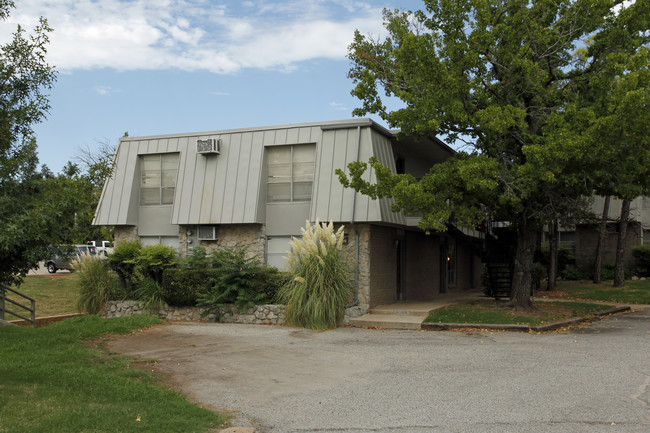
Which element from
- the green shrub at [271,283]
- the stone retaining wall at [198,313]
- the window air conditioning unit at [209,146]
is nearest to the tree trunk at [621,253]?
the green shrub at [271,283]

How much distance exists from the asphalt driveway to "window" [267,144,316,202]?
479cm

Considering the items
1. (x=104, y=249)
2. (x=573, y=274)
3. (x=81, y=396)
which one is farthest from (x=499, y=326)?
(x=573, y=274)

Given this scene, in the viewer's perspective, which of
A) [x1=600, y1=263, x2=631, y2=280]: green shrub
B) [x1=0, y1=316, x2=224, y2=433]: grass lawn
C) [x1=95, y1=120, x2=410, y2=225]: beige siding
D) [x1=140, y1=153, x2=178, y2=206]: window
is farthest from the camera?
[x1=600, y1=263, x2=631, y2=280]: green shrub

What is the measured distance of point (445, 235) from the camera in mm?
23000

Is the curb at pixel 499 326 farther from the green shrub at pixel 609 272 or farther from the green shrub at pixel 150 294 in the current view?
the green shrub at pixel 609 272

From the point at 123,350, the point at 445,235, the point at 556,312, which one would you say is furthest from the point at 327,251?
the point at 445,235

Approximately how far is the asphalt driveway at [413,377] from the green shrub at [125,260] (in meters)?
3.94

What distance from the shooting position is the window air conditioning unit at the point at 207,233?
17672 mm

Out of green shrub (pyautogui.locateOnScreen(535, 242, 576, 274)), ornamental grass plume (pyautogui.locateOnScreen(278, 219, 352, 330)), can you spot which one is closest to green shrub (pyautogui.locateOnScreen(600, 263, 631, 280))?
green shrub (pyautogui.locateOnScreen(535, 242, 576, 274))

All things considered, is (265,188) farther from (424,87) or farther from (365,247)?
(424,87)

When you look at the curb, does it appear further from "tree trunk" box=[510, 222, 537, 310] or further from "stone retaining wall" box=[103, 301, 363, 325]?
"stone retaining wall" box=[103, 301, 363, 325]

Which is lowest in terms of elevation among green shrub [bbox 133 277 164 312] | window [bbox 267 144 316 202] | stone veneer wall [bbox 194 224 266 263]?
green shrub [bbox 133 277 164 312]

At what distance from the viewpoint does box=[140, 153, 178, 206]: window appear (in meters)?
18.8

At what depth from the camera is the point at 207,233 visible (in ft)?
58.4
